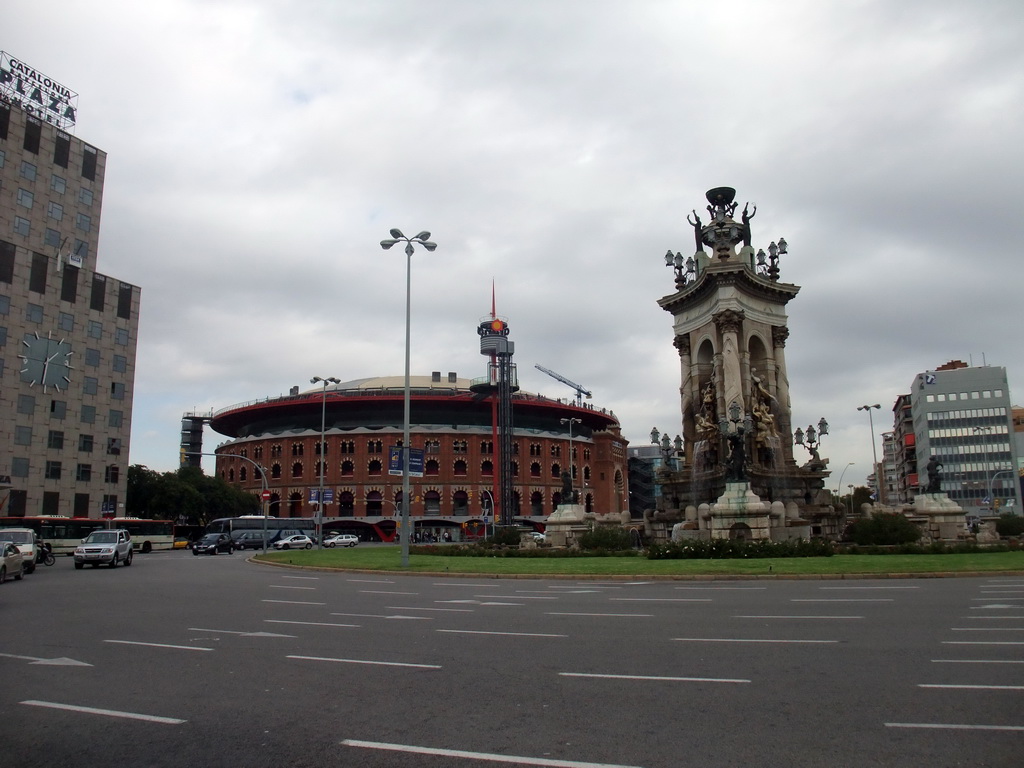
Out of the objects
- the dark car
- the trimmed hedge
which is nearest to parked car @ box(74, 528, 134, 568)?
the dark car

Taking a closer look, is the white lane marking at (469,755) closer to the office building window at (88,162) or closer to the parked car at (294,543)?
the parked car at (294,543)

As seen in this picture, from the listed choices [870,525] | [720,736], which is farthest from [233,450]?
[720,736]

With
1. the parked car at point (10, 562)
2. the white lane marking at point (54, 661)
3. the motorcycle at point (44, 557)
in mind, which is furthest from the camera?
the motorcycle at point (44, 557)

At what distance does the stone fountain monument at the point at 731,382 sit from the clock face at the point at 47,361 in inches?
2199

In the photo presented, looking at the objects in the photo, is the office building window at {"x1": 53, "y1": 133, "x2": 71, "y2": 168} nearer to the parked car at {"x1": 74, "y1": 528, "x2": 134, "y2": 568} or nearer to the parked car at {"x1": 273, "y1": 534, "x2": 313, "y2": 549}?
the parked car at {"x1": 273, "y1": 534, "x2": 313, "y2": 549}

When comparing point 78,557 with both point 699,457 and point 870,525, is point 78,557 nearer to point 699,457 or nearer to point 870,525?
point 699,457

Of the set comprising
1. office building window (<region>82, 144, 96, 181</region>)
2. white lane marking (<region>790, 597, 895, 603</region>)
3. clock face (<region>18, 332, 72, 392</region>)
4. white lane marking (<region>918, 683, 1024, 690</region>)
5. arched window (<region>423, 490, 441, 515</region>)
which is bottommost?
white lane marking (<region>790, 597, 895, 603</region>)

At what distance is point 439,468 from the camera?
99.4m

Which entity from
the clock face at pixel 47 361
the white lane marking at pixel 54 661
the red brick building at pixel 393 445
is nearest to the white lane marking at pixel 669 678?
the white lane marking at pixel 54 661

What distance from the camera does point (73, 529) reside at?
54.6m

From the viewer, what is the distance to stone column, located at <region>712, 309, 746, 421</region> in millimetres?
36062

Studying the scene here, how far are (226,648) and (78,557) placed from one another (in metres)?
27.4

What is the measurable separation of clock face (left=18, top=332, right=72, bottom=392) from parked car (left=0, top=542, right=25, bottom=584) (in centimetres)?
4788

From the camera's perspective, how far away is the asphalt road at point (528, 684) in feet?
19.0
